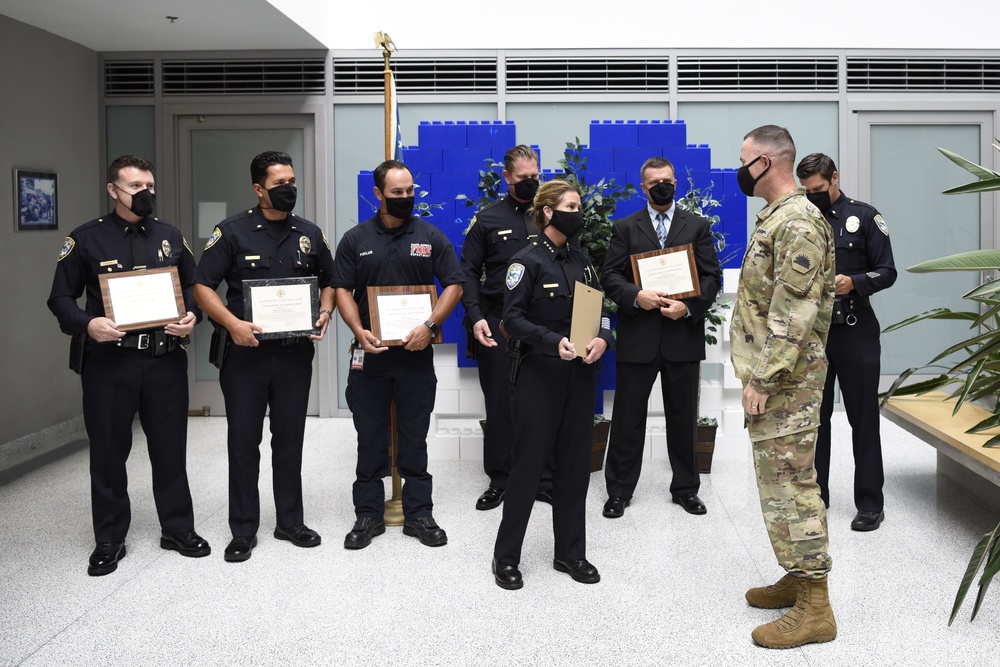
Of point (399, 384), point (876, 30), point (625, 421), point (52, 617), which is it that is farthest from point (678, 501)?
point (876, 30)

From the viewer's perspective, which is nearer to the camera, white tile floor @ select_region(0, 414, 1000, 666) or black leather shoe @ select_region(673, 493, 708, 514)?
white tile floor @ select_region(0, 414, 1000, 666)

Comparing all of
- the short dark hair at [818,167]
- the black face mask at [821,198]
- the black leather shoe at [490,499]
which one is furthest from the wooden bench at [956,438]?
the black leather shoe at [490,499]

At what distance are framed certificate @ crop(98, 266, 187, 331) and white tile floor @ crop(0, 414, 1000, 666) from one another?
0.98 meters

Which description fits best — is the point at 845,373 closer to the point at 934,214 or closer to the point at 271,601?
the point at 271,601

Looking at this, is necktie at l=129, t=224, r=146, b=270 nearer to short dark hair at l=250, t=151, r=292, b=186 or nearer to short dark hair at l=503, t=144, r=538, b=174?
short dark hair at l=250, t=151, r=292, b=186

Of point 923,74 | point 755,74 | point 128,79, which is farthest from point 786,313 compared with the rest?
point 128,79

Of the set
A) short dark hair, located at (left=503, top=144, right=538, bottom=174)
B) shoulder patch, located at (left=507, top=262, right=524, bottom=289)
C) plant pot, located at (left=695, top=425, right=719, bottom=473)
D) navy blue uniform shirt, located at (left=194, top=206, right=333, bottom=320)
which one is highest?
short dark hair, located at (left=503, top=144, right=538, bottom=174)

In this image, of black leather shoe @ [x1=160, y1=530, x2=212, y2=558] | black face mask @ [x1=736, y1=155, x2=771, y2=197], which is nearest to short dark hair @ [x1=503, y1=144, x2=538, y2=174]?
black face mask @ [x1=736, y1=155, x2=771, y2=197]

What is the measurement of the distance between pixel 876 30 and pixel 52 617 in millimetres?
6108

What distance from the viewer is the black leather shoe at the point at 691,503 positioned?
4.45 m

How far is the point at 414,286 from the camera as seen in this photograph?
4.04m

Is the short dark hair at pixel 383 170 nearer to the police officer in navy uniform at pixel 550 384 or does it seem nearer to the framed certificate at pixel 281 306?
the framed certificate at pixel 281 306

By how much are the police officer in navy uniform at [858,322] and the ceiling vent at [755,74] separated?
2.63 m

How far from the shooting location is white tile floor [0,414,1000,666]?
9.77 feet
